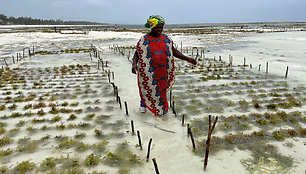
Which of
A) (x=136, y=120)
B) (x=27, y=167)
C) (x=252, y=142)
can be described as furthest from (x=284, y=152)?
(x=27, y=167)

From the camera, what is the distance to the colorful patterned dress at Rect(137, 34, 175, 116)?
3.86m

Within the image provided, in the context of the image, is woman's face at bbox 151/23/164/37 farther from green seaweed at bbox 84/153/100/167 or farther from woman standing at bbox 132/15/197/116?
green seaweed at bbox 84/153/100/167

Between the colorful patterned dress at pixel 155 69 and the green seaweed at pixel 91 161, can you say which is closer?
the green seaweed at pixel 91 161

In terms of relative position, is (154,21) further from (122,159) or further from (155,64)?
(122,159)

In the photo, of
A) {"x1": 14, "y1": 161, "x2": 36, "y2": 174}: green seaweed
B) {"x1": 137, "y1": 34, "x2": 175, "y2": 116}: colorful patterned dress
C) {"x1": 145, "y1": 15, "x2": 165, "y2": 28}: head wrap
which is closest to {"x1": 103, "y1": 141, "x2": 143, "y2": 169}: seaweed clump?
{"x1": 14, "y1": 161, "x2": 36, "y2": 174}: green seaweed

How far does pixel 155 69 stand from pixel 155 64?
122 mm

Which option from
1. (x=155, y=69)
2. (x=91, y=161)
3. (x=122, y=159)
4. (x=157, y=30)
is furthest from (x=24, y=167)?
(x=157, y=30)

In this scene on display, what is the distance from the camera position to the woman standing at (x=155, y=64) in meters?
3.83

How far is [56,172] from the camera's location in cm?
Answer: 283

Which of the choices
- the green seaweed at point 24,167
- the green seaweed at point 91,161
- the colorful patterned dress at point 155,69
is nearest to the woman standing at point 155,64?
the colorful patterned dress at point 155,69

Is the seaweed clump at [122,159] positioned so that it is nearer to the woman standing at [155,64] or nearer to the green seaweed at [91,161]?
the green seaweed at [91,161]

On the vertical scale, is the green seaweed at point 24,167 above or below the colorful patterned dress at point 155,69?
below

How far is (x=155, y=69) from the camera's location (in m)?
3.95

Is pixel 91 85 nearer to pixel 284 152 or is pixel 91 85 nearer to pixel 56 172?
pixel 56 172
